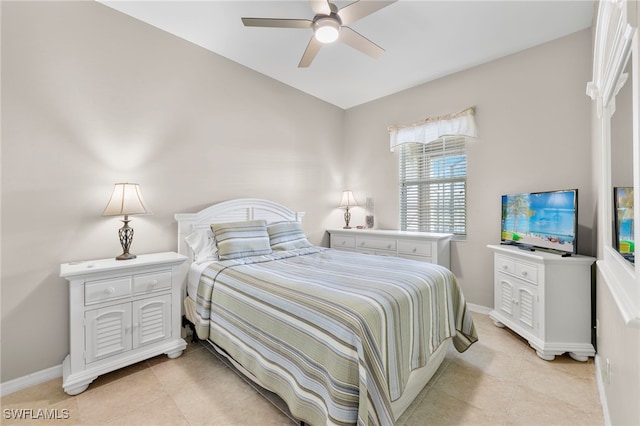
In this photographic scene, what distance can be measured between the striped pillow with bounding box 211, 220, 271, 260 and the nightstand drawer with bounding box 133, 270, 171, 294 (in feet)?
1.55

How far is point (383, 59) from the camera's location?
3.12m

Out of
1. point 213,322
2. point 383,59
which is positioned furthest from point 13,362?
point 383,59

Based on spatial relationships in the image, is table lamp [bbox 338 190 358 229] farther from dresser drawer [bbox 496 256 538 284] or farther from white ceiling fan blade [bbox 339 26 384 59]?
white ceiling fan blade [bbox 339 26 384 59]

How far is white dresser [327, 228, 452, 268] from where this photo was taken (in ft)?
10.5

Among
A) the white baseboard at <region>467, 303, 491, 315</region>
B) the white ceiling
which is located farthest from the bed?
the white ceiling

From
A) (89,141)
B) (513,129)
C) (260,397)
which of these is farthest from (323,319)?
(513,129)

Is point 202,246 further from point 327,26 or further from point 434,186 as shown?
point 434,186

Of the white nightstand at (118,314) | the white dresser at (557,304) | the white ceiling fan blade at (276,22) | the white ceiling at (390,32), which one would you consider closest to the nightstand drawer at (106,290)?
the white nightstand at (118,314)

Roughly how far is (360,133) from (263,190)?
198cm

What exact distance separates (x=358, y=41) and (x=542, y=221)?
7.48 feet

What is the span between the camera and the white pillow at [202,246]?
263 cm

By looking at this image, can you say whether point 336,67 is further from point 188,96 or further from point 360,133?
point 188,96

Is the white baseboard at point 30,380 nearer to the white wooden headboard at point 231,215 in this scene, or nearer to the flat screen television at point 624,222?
the white wooden headboard at point 231,215

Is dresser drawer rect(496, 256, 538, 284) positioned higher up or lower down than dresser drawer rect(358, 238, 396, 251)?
lower down
